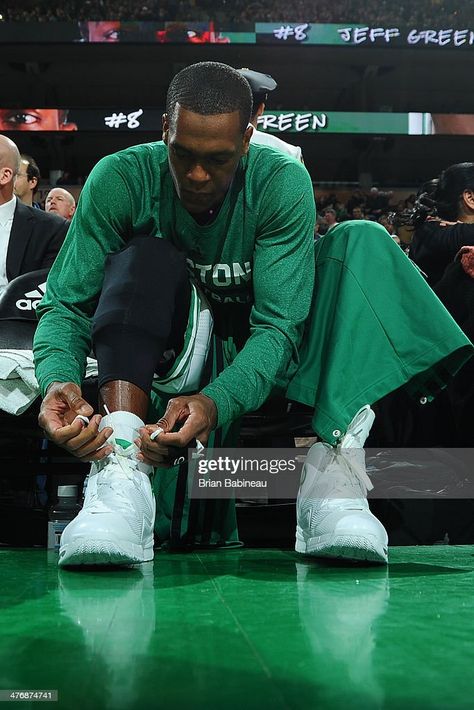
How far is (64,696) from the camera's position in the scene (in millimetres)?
402

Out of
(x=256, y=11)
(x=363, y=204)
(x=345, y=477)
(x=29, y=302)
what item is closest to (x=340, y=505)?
(x=345, y=477)

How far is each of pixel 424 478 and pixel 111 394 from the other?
2.47 ft

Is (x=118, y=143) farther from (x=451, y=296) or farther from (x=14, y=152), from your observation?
(x=451, y=296)

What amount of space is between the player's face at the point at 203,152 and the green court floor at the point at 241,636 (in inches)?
17.6

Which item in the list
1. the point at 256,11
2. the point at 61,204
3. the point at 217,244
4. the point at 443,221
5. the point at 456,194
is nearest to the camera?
the point at 217,244

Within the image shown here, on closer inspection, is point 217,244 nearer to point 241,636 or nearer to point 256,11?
point 241,636

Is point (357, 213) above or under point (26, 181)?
above

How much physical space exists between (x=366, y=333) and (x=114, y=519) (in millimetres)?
378

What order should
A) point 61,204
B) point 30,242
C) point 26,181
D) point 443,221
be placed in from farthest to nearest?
point 61,204 < point 26,181 < point 443,221 < point 30,242

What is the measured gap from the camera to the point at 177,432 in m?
0.80

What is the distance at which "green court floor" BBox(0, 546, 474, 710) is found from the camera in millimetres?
415

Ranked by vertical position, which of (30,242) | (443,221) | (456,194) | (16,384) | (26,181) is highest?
(26,181)

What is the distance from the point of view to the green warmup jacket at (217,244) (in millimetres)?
980

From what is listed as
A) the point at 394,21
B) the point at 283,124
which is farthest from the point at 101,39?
the point at 394,21
